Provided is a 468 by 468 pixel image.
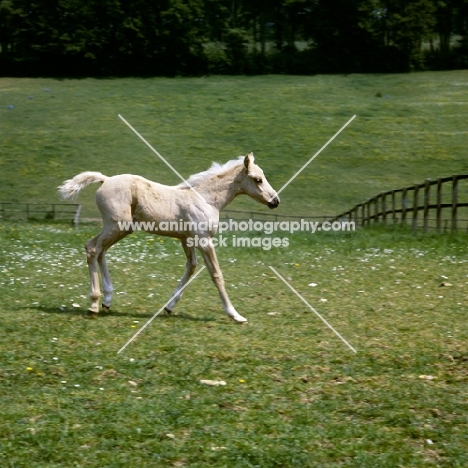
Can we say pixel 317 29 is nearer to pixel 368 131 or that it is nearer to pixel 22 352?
pixel 368 131

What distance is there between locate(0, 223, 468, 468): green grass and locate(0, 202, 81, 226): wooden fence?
19.5 metres

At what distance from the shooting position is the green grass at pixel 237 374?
6211 mm

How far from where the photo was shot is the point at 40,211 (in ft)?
114

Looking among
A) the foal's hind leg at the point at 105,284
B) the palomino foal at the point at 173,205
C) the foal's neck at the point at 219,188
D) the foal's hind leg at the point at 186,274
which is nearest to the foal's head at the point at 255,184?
the palomino foal at the point at 173,205

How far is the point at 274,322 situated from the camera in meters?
10.5

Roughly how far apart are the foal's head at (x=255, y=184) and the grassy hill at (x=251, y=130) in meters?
25.7

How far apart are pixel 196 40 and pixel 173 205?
63130mm

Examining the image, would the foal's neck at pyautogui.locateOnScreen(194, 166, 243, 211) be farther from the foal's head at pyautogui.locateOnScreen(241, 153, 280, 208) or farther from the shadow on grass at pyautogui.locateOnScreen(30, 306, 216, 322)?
the shadow on grass at pyautogui.locateOnScreen(30, 306, 216, 322)

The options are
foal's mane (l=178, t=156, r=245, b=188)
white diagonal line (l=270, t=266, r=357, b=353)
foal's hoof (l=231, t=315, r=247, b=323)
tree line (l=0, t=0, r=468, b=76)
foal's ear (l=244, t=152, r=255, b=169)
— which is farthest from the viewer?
tree line (l=0, t=0, r=468, b=76)

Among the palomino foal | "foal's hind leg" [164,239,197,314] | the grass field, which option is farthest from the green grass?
the palomino foal

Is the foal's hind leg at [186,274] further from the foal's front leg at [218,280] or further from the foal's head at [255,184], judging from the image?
the foal's head at [255,184]

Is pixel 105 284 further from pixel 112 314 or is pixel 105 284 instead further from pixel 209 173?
pixel 209 173

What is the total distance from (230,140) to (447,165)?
14.6 meters

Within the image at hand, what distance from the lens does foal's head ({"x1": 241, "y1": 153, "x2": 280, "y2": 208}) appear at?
10539 millimetres
